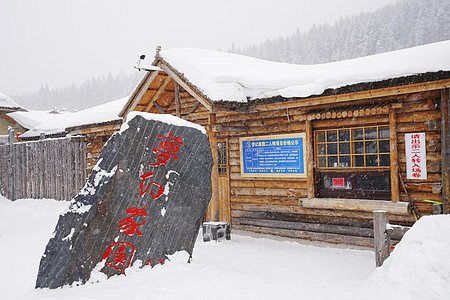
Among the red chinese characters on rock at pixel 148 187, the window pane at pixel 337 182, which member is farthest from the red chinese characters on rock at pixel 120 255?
the window pane at pixel 337 182

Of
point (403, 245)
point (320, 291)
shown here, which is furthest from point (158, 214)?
point (403, 245)

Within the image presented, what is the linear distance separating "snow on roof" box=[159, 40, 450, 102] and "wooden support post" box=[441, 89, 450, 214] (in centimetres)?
71

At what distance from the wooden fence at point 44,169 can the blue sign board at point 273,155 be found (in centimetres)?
813

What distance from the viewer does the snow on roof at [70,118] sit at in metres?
14.6

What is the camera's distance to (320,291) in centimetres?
547

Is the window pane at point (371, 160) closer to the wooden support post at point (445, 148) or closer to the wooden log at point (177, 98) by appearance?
the wooden support post at point (445, 148)

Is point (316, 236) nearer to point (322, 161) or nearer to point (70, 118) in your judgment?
point (322, 161)

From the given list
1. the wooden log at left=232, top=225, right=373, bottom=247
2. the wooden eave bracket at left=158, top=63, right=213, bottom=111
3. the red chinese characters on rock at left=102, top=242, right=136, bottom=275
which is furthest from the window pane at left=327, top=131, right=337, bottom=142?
the red chinese characters on rock at left=102, top=242, right=136, bottom=275

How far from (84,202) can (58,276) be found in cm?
104

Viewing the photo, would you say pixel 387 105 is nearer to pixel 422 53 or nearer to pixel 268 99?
pixel 422 53

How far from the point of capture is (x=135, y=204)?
589 centimetres

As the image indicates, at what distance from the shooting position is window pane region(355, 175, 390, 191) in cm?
797

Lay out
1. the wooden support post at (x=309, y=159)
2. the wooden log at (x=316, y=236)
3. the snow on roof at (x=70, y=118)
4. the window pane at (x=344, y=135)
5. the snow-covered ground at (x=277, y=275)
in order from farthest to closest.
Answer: the snow on roof at (x=70, y=118)
the wooden support post at (x=309, y=159)
the window pane at (x=344, y=135)
the wooden log at (x=316, y=236)
the snow-covered ground at (x=277, y=275)

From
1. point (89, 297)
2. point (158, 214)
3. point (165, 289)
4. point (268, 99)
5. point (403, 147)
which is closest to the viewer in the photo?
point (89, 297)
